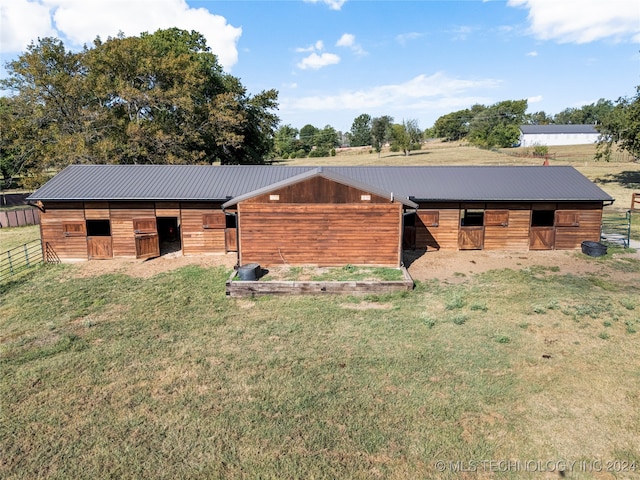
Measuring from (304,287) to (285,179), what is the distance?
641 cm

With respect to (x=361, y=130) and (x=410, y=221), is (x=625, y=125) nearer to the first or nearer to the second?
(x=410, y=221)

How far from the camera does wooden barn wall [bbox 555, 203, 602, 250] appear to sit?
756 inches

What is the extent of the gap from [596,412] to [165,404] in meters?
7.89

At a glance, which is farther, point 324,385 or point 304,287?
Answer: point 304,287

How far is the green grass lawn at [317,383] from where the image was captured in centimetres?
664

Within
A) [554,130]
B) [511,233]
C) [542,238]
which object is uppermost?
[554,130]

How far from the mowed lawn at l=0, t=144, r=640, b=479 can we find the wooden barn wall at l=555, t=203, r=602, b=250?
5928mm

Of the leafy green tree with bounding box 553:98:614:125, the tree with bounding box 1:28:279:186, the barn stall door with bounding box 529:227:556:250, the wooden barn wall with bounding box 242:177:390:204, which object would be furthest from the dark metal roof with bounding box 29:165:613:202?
the leafy green tree with bounding box 553:98:614:125

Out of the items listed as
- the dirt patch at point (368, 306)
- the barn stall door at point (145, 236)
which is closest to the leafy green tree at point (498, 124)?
the barn stall door at point (145, 236)

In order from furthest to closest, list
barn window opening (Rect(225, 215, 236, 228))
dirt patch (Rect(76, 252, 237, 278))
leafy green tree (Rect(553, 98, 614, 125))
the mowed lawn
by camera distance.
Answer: leafy green tree (Rect(553, 98, 614, 125)), barn window opening (Rect(225, 215, 236, 228)), dirt patch (Rect(76, 252, 237, 278)), the mowed lawn

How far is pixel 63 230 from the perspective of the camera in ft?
61.2

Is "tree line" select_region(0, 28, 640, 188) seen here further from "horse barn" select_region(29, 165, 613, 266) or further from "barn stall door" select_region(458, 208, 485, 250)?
"barn stall door" select_region(458, 208, 485, 250)

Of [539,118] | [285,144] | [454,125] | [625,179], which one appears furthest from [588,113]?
[625,179]

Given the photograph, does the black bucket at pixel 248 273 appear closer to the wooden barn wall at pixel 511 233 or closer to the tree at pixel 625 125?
the wooden barn wall at pixel 511 233
